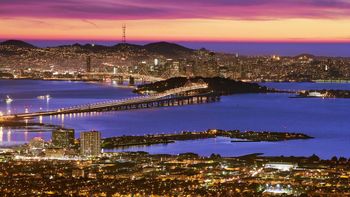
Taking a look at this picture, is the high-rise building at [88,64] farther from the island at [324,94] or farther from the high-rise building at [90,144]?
the high-rise building at [90,144]

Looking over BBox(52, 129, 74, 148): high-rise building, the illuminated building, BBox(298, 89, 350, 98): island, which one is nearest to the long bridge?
BBox(298, 89, 350, 98): island

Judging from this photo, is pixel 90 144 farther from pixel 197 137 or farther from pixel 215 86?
pixel 215 86

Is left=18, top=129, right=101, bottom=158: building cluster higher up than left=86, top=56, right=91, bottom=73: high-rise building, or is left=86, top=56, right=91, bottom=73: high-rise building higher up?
left=86, top=56, right=91, bottom=73: high-rise building

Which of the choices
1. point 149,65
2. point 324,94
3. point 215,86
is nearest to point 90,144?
point 324,94

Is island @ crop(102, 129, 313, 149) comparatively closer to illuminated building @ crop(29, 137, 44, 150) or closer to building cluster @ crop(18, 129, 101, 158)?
building cluster @ crop(18, 129, 101, 158)

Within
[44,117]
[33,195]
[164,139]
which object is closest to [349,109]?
[44,117]

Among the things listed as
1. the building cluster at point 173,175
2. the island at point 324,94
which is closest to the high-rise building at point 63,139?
the building cluster at point 173,175

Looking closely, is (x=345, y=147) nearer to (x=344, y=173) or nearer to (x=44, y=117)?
(x=344, y=173)
